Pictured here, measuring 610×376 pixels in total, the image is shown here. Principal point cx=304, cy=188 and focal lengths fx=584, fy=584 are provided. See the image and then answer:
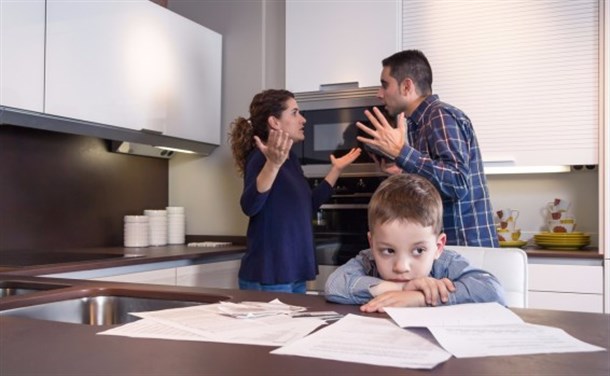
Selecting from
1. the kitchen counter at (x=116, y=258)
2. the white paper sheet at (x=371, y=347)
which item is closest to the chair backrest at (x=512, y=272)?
the white paper sheet at (x=371, y=347)

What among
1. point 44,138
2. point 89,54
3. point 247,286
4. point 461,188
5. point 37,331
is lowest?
point 247,286

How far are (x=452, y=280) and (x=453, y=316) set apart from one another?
27 centimetres

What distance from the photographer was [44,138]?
2.65 metres

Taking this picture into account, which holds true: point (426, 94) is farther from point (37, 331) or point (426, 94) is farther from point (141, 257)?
point (37, 331)

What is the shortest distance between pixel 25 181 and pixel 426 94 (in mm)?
1749

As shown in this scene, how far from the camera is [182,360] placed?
717 mm

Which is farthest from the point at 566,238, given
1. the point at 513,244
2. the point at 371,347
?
the point at 371,347

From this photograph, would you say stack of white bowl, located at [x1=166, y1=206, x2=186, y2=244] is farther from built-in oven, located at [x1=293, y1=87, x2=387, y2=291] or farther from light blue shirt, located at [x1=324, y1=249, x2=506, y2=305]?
light blue shirt, located at [x1=324, y1=249, x2=506, y2=305]

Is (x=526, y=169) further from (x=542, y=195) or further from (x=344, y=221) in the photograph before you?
(x=344, y=221)

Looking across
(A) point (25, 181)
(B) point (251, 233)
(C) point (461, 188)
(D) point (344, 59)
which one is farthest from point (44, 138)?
(C) point (461, 188)

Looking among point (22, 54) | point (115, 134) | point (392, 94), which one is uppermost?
point (22, 54)

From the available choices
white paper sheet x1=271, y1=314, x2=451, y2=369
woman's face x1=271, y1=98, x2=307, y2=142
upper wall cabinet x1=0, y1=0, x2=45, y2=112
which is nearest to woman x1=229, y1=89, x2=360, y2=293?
woman's face x1=271, y1=98, x2=307, y2=142

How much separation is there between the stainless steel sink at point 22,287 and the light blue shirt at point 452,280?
0.66 m

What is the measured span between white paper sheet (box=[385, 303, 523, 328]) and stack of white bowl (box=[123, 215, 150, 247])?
2.21 m
